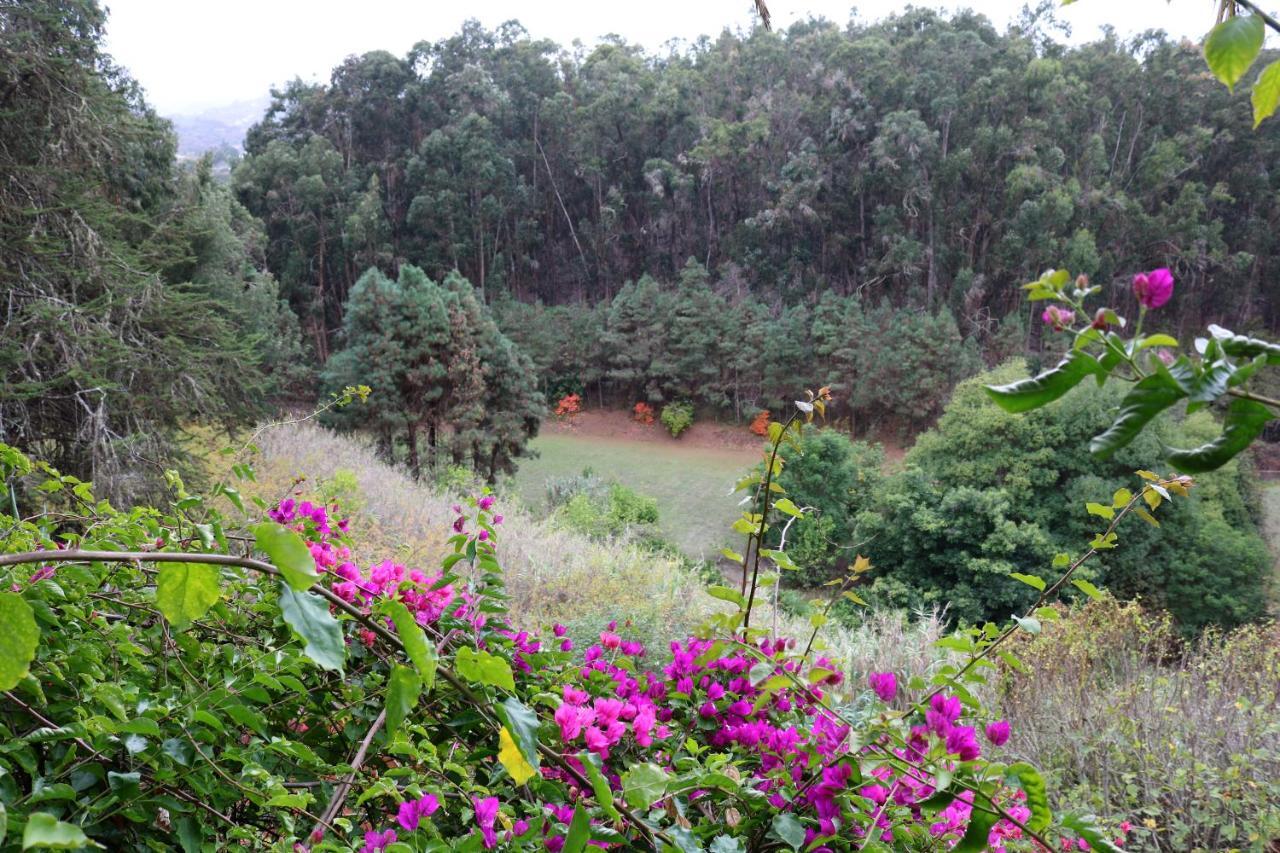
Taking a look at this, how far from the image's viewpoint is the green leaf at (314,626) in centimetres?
33

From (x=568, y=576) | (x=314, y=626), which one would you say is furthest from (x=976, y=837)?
(x=568, y=576)

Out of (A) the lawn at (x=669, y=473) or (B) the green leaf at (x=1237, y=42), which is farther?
(A) the lawn at (x=669, y=473)

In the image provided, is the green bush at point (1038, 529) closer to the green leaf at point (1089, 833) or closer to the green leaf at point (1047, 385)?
the green leaf at point (1089, 833)

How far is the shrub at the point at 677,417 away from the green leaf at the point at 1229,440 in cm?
1860

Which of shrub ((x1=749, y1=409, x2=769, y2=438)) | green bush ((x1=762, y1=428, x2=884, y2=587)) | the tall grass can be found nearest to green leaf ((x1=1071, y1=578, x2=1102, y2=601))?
the tall grass

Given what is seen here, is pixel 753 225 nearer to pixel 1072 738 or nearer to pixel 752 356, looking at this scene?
pixel 752 356

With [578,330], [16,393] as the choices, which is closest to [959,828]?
[16,393]

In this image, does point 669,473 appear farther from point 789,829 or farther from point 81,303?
point 789,829

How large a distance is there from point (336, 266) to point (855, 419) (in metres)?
14.6

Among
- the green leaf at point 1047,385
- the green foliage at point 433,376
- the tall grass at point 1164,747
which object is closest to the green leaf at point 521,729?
the green leaf at point 1047,385

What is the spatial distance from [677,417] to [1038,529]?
10032 millimetres

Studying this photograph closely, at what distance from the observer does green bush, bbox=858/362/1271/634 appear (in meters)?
9.73

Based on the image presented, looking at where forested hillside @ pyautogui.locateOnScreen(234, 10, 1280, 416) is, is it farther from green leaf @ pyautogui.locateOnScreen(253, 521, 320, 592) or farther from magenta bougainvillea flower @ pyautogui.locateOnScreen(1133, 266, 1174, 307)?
green leaf @ pyautogui.locateOnScreen(253, 521, 320, 592)

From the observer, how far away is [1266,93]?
40 cm
